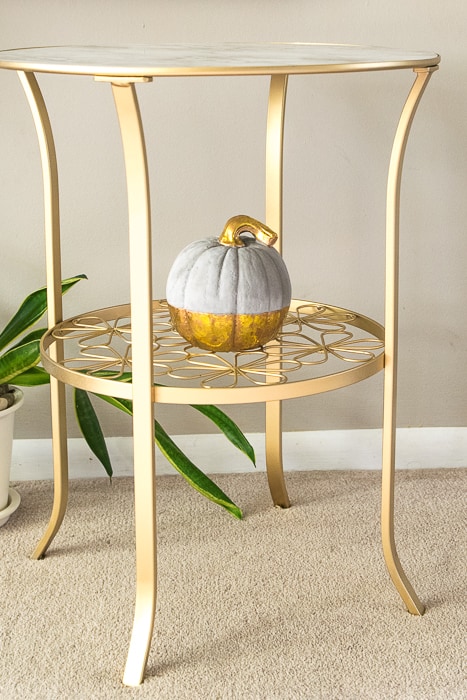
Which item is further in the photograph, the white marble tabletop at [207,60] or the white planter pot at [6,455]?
the white planter pot at [6,455]

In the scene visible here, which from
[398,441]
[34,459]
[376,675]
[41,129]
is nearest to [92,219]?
[41,129]

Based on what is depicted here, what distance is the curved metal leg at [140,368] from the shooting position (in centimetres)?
105

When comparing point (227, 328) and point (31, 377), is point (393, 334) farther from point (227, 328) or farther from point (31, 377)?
point (31, 377)

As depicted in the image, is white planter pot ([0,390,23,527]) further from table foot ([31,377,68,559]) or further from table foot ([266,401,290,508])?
table foot ([266,401,290,508])

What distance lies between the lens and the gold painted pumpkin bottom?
3.98 feet

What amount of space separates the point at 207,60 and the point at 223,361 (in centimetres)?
42

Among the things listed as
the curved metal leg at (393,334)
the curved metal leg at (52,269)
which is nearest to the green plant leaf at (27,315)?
the curved metal leg at (52,269)

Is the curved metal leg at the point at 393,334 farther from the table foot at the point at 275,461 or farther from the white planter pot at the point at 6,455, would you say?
the white planter pot at the point at 6,455

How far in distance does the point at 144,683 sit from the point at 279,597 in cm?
27

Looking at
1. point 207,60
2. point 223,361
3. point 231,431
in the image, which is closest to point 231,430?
point 231,431

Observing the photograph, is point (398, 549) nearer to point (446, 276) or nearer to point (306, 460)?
point (306, 460)

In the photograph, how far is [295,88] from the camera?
5.34 feet

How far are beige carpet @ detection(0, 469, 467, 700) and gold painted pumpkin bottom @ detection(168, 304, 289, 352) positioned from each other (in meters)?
0.39

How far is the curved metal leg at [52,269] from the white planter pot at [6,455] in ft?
0.36
